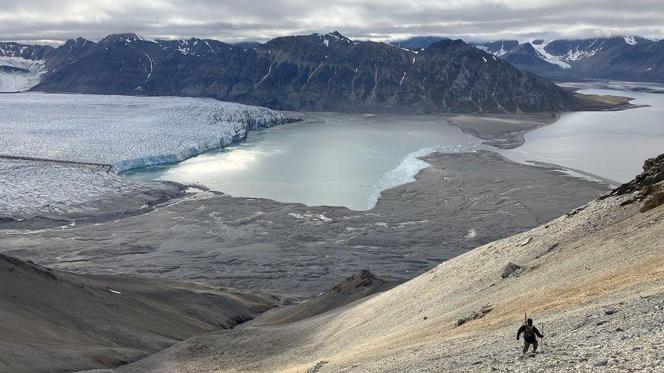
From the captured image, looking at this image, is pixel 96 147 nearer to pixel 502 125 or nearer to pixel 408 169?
pixel 408 169

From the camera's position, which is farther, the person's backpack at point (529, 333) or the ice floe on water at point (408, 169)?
the ice floe on water at point (408, 169)

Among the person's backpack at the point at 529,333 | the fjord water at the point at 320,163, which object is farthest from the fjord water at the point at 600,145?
the person's backpack at the point at 529,333

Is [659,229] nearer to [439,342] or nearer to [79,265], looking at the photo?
[439,342]

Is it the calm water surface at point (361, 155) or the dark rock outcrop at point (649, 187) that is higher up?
the dark rock outcrop at point (649, 187)

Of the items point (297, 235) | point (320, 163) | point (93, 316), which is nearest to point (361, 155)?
point (320, 163)

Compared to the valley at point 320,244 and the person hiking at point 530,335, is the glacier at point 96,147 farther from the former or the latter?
the person hiking at point 530,335
